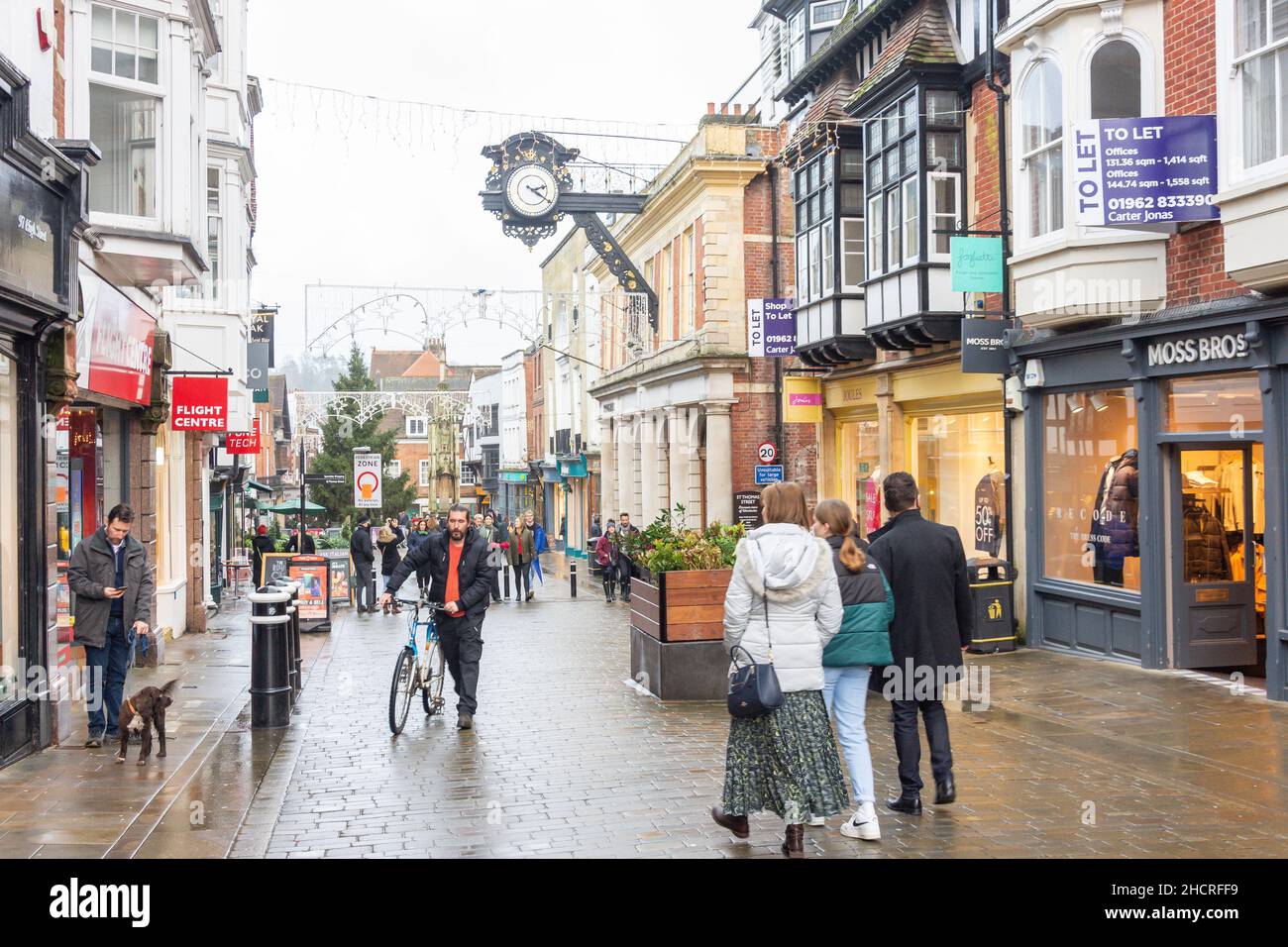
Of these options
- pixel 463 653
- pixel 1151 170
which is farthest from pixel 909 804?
pixel 1151 170

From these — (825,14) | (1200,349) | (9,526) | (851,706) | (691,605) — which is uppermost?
(825,14)

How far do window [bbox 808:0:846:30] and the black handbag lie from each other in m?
21.5

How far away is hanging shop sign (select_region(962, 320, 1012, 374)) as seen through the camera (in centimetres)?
1538

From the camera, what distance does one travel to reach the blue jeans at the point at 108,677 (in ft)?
32.7

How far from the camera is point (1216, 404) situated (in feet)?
39.8

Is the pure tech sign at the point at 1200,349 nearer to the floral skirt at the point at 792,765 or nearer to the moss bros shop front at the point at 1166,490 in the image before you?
the moss bros shop front at the point at 1166,490

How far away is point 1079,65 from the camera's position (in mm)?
13305

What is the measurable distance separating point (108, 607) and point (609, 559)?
1718cm

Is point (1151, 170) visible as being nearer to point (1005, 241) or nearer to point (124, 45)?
→ point (1005, 241)

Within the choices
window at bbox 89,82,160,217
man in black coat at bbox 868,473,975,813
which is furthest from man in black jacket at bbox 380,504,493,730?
window at bbox 89,82,160,217

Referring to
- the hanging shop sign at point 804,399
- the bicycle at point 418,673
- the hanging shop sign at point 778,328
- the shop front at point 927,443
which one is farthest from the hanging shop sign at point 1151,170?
the hanging shop sign at point 778,328

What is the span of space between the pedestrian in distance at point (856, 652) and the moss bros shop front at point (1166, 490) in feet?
18.6

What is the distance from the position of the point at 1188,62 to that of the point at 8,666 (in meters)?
11.5

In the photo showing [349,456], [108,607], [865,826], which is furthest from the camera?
[349,456]
